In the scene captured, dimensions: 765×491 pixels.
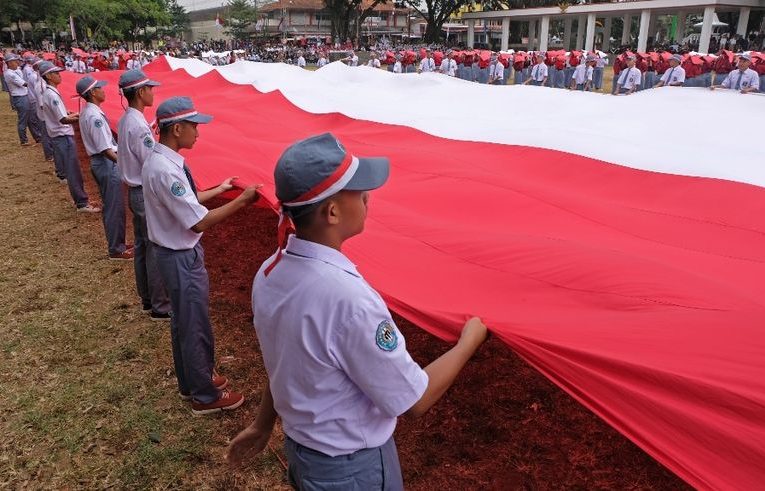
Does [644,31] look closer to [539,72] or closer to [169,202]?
[539,72]

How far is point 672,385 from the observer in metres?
Result: 1.41

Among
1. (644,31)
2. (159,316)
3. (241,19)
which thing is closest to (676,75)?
(159,316)

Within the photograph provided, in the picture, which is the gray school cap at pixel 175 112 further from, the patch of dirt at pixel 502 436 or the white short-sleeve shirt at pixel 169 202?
the patch of dirt at pixel 502 436

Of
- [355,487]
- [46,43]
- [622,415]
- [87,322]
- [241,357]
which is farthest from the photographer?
[46,43]

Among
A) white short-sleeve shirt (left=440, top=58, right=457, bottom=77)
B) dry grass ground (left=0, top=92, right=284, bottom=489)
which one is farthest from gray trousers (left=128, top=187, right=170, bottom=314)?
white short-sleeve shirt (left=440, top=58, right=457, bottom=77)

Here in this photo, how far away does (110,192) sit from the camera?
501 centimetres

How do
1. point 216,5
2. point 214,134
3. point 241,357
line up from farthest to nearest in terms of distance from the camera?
point 216,5
point 214,134
point 241,357

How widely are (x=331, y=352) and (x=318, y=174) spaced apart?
1.22 feet

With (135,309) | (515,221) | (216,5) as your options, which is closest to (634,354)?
(515,221)

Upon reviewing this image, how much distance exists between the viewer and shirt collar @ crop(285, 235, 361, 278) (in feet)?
3.91

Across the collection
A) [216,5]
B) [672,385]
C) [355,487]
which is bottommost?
[355,487]

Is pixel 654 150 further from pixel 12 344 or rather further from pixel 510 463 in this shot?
pixel 12 344

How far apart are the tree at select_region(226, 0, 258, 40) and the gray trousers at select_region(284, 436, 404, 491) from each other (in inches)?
2475

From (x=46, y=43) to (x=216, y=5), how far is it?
49.0 m
